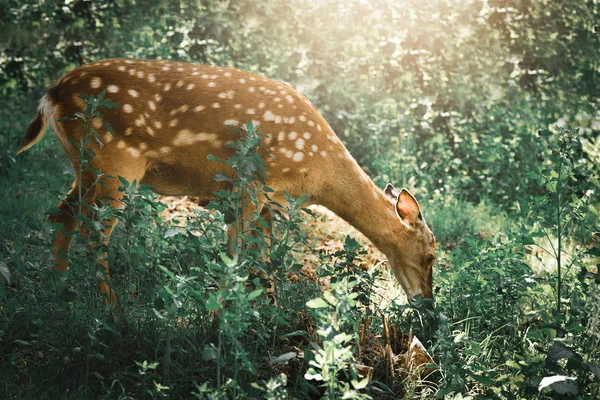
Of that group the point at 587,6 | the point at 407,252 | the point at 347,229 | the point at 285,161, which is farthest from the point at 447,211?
the point at 587,6

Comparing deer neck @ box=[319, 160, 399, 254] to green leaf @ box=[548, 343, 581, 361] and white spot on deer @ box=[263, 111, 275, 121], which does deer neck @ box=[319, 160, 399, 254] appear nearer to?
white spot on deer @ box=[263, 111, 275, 121]

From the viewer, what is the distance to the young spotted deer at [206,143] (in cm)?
451

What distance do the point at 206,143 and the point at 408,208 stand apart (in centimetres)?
145

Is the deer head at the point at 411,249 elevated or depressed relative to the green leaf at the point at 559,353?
depressed

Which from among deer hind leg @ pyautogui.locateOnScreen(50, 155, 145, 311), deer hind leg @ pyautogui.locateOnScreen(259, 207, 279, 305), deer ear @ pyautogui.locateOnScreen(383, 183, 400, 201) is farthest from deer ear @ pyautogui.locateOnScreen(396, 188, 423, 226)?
deer hind leg @ pyautogui.locateOnScreen(50, 155, 145, 311)

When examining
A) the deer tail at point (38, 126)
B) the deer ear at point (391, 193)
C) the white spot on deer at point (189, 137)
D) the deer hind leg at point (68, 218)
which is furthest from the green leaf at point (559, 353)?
the deer tail at point (38, 126)

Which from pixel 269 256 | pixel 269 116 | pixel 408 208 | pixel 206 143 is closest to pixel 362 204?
pixel 408 208

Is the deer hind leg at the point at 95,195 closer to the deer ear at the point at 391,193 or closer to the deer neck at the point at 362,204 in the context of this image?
the deer neck at the point at 362,204

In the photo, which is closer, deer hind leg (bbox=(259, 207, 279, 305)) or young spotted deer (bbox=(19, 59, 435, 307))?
deer hind leg (bbox=(259, 207, 279, 305))

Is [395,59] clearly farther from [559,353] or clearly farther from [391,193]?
[559,353]

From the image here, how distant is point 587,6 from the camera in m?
9.20

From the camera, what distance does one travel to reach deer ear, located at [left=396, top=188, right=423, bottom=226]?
496 centimetres

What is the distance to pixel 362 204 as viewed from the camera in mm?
5074

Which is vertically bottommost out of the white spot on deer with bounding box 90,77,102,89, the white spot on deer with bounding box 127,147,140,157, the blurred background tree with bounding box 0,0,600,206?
the blurred background tree with bounding box 0,0,600,206
